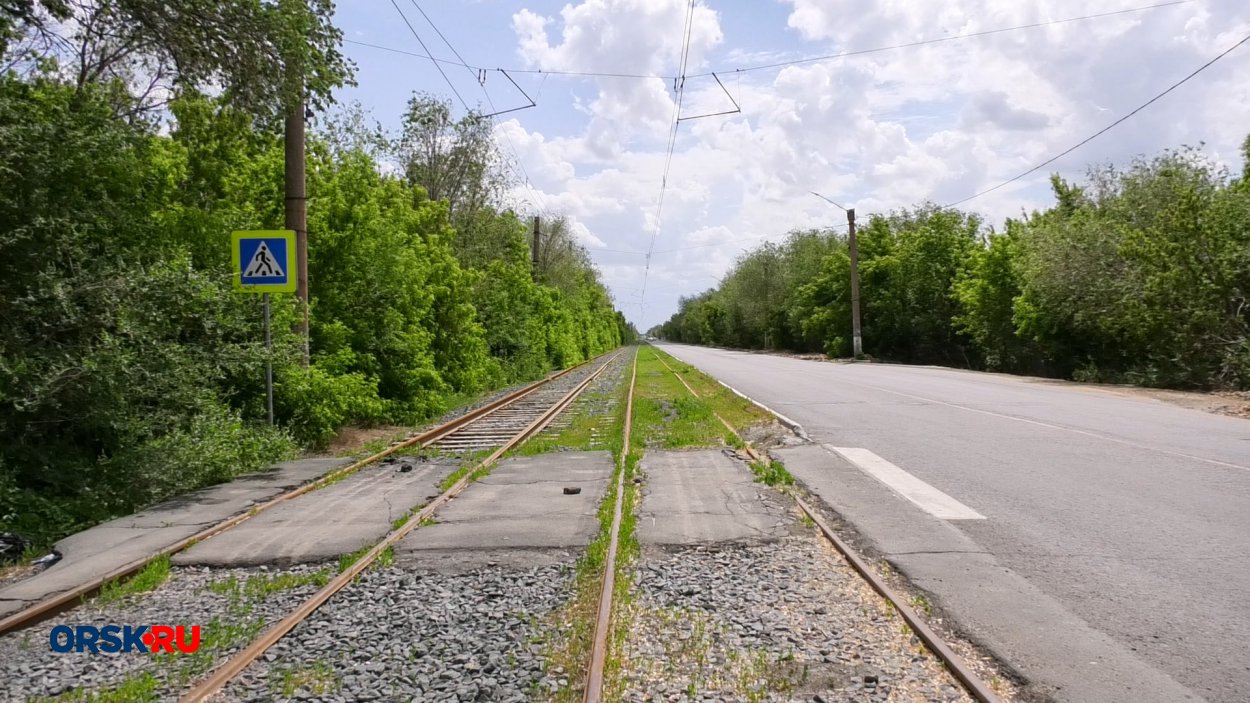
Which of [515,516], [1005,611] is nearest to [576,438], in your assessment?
[515,516]

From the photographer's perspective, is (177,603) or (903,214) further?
(903,214)

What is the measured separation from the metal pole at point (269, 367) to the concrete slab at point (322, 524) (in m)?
2.09

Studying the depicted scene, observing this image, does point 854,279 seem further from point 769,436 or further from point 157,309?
point 157,309

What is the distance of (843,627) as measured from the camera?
5.20 m

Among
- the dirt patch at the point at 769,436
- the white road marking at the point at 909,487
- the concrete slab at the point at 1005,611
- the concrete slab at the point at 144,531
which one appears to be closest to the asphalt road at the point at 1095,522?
the concrete slab at the point at 1005,611

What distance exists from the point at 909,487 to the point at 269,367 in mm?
8588

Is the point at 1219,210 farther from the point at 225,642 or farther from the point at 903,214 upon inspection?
the point at 903,214

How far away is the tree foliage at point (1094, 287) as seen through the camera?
899 inches

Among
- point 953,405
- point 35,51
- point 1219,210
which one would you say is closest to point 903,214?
point 1219,210

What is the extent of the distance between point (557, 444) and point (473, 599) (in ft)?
26.3

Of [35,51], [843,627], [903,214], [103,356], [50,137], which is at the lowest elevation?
[843,627]

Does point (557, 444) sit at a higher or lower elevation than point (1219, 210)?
lower

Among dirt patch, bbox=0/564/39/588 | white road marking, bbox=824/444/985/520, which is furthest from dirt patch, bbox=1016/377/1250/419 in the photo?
dirt patch, bbox=0/564/39/588

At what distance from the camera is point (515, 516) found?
8.23 m
